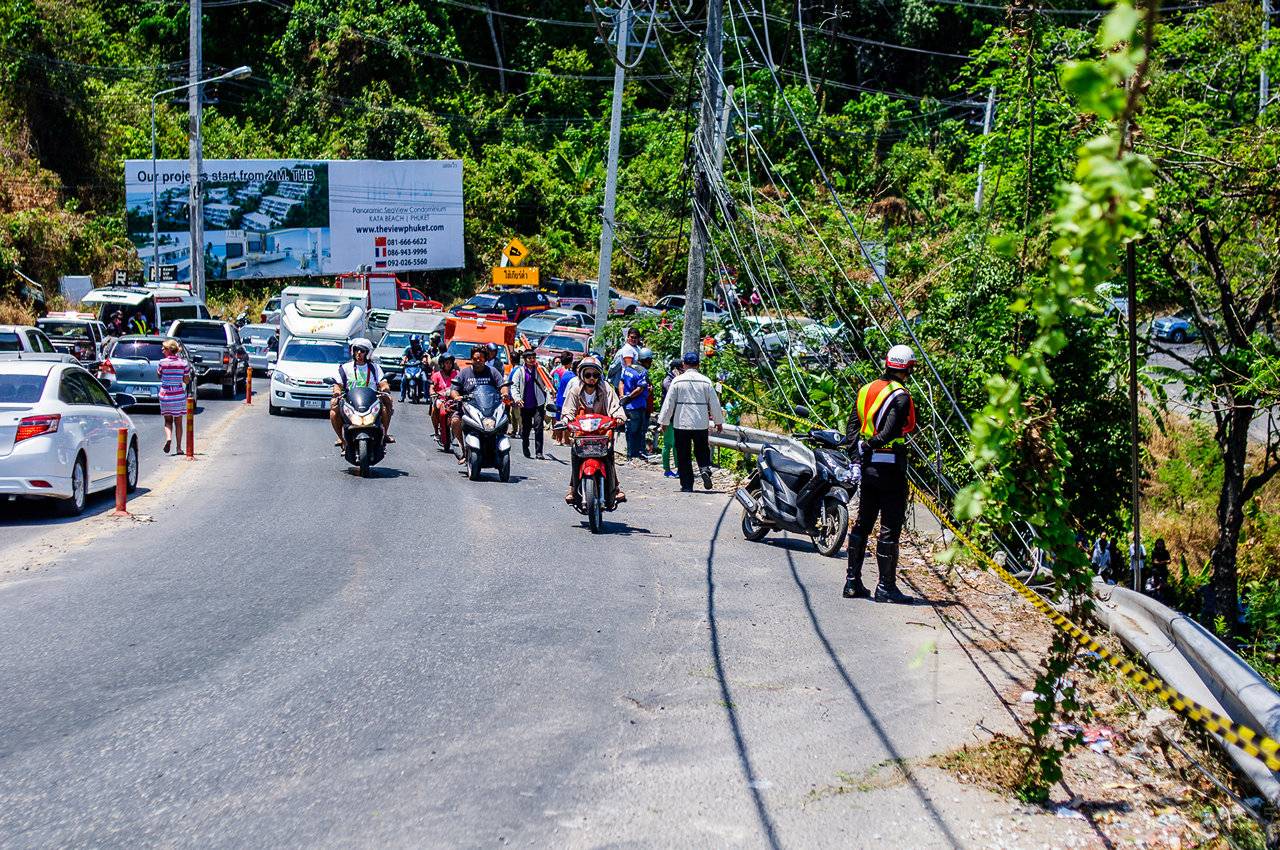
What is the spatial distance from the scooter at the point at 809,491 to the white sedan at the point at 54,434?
7302 mm

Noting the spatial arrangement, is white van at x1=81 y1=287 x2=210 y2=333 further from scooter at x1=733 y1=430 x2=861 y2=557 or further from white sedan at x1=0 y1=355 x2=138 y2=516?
scooter at x1=733 y1=430 x2=861 y2=557

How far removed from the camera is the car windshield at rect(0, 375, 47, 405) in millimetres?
13562

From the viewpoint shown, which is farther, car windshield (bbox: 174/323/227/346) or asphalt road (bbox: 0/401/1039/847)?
car windshield (bbox: 174/323/227/346)

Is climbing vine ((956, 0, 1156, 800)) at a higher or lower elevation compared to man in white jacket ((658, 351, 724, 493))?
higher

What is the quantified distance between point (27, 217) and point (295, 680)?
154ft

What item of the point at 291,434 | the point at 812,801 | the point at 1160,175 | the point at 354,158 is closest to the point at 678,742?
the point at 812,801

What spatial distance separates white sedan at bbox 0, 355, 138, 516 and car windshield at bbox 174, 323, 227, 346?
1838cm

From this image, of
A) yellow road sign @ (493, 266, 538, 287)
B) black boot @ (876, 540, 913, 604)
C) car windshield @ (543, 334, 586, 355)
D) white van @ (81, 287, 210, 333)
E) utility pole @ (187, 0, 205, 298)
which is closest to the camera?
black boot @ (876, 540, 913, 604)

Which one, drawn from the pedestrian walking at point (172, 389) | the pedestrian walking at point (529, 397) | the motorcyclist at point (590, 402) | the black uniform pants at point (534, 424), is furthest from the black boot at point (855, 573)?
the pedestrian walking at point (172, 389)

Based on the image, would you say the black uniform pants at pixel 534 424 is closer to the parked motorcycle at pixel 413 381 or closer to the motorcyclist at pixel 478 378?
the motorcyclist at pixel 478 378

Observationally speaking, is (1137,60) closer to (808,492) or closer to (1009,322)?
(808,492)

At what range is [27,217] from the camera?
48.3m

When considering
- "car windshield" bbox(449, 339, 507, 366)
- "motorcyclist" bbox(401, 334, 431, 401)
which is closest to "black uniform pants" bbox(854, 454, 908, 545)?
"car windshield" bbox(449, 339, 507, 366)

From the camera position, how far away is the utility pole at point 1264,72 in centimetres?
1423
